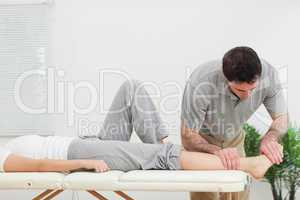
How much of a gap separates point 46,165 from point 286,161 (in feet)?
5.58

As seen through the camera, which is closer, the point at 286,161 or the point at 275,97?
the point at 275,97

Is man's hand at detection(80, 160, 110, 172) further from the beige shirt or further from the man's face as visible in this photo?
the man's face

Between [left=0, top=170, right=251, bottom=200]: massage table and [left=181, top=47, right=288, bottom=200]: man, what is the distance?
296mm

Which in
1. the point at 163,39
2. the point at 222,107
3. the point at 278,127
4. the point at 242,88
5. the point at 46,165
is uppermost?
the point at 163,39

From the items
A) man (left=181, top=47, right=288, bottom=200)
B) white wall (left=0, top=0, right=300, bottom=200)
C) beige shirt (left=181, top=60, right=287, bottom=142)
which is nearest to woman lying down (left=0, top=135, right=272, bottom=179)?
man (left=181, top=47, right=288, bottom=200)

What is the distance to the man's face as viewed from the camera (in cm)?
240

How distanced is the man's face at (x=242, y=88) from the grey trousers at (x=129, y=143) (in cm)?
40

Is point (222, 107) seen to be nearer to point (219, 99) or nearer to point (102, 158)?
point (219, 99)

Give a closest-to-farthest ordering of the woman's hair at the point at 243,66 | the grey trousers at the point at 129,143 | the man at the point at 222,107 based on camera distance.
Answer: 1. the woman's hair at the point at 243,66
2. the grey trousers at the point at 129,143
3. the man at the point at 222,107

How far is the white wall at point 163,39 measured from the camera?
3.78m

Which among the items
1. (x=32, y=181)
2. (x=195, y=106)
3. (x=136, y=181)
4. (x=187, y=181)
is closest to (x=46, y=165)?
(x=32, y=181)

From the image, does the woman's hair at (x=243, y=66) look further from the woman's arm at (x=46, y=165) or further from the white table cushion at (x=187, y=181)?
the woman's arm at (x=46, y=165)

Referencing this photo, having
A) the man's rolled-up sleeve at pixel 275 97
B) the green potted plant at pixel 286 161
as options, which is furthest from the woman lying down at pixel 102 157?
the green potted plant at pixel 286 161

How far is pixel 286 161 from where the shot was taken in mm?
3410
